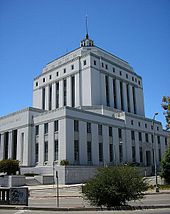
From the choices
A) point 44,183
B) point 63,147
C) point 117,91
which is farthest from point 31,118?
point 117,91

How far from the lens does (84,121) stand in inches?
2103

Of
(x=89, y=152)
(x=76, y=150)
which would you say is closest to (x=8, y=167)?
(x=76, y=150)

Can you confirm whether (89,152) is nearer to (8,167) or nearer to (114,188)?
(8,167)

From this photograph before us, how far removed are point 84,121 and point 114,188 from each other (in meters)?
40.1

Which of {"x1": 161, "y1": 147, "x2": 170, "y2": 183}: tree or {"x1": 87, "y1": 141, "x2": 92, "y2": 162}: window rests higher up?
{"x1": 87, "y1": 141, "x2": 92, "y2": 162}: window

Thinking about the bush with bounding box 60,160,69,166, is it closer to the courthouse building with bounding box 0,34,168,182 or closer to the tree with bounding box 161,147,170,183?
the courthouse building with bounding box 0,34,168,182

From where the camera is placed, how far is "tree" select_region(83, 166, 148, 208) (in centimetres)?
1352

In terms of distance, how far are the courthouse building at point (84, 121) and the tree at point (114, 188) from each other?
998 inches

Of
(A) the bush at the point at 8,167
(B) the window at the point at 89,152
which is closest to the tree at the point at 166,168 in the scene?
(B) the window at the point at 89,152

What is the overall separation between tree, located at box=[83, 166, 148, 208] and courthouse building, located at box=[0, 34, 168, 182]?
25354mm

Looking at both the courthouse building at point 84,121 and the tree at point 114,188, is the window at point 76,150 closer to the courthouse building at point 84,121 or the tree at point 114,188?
the courthouse building at point 84,121

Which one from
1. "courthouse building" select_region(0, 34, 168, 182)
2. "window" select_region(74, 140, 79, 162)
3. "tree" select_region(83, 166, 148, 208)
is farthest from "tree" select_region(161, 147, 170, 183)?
"tree" select_region(83, 166, 148, 208)

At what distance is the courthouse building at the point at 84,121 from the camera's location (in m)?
51.2

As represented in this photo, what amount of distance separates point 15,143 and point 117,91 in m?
30.7
